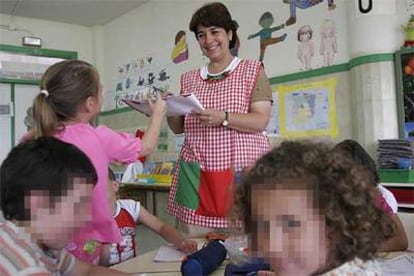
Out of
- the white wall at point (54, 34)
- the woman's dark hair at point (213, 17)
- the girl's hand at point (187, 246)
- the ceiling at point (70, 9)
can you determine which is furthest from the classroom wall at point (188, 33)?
the girl's hand at point (187, 246)

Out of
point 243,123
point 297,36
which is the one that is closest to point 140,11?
point 297,36

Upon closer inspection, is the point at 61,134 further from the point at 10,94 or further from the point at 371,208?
the point at 10,94

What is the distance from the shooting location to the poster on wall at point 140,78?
441 cm

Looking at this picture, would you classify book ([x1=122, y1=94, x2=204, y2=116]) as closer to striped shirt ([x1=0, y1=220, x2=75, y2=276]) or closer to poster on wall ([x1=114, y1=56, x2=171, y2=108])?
striped shirt ([x1=0, y1=220, x2=75, y2=276])

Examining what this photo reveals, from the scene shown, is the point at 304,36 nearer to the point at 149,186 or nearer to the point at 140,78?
the point at 149,186

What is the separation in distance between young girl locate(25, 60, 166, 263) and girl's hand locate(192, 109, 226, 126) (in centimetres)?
29

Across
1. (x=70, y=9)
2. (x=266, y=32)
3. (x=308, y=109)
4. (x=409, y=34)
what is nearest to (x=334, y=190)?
(x=409, y=34)

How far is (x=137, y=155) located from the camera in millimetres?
1359

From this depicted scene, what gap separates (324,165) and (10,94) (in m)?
4.85

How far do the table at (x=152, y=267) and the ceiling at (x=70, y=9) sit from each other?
3732 millimetres

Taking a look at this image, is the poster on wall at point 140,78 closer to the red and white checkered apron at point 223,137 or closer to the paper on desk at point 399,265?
the red and white checkered apron at point 223,137

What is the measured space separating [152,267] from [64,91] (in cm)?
57

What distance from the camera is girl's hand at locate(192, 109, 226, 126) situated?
1.53m

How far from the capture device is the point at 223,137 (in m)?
1.60
